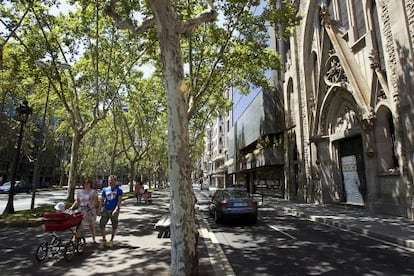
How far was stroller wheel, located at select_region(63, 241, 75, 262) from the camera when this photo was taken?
7.07 m

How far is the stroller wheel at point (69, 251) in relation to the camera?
7.07 meters

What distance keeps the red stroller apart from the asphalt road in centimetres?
359

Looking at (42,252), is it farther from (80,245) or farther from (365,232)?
(365,232)

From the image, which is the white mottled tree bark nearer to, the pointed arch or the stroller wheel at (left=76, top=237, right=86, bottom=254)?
the stroller wheel at (left=76, top=237, right=86, bottom=254)

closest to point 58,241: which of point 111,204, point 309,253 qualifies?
point 111,204

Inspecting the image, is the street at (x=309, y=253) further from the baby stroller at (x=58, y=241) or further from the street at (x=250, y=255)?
the baby stroller at (x=58, y=241)

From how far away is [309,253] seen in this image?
7867mm

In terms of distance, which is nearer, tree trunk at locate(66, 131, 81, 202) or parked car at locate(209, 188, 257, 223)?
parked car at locate(209, 188, 257, 223)

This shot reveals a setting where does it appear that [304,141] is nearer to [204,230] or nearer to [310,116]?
[310,116]

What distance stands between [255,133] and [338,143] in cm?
1338

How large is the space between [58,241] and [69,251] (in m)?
0.44

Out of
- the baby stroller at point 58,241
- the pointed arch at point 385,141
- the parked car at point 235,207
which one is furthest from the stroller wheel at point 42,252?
the pointed arch at point 385,141

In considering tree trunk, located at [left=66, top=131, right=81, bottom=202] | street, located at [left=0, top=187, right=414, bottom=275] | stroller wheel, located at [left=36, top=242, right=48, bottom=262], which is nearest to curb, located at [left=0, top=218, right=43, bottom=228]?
street, located at [left=0, top=187, right=414, bottom=275]

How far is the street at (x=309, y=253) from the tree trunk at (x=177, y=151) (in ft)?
5.72
